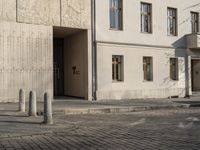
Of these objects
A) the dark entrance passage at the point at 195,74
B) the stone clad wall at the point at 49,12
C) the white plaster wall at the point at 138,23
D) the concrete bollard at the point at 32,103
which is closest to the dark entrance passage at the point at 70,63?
the stone clad wall at the point at 49,12

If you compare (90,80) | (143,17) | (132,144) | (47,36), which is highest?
(143,17)

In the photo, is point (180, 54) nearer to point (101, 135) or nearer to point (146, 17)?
point (146, 17)

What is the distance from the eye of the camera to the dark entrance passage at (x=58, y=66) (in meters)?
24.0

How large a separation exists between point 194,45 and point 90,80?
359 inches

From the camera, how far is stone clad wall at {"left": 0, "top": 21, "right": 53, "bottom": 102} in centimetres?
1880

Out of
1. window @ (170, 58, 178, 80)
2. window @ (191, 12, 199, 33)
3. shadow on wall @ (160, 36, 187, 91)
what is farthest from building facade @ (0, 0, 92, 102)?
window @ (191, 12, 199, 33)

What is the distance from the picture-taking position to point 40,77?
19.9m

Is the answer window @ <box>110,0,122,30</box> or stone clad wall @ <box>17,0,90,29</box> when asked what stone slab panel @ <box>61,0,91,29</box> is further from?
window @ <box>110,0,122,30</box>

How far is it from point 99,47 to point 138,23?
3.59 meters

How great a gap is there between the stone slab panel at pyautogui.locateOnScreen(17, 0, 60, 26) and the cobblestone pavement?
8152mm

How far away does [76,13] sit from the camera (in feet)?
69.5

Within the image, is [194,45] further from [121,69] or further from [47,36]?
[47,36]

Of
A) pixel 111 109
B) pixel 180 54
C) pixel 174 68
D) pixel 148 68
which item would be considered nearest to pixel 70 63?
pixel 148 68

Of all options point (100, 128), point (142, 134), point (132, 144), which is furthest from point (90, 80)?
point (132, 144)
